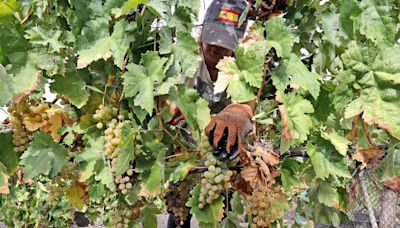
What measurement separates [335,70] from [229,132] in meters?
0.49

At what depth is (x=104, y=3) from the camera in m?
1.33

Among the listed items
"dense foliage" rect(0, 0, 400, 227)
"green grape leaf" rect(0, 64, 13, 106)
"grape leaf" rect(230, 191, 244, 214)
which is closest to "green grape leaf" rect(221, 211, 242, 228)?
"dense foliage" rect(0, 0, 400, 227)

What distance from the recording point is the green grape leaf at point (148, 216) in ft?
5.16

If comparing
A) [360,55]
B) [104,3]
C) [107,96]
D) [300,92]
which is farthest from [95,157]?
[360,55]

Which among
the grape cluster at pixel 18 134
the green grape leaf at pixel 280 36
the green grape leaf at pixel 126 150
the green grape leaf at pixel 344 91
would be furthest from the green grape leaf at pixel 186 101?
the grape cluster at pixel 18 134

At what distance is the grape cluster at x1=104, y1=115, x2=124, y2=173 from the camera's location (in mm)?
1326

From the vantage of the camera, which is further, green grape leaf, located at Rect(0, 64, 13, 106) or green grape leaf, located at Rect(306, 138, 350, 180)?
green grape leaf, located at Rect(306, 138, 350, 180)

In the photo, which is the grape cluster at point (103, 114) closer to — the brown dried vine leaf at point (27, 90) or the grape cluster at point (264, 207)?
the brown dried vine leaf at point (27, 90)

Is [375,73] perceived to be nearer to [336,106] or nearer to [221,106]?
[336,106]

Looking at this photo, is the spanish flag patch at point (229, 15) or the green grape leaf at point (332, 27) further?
the spanish flag patch at point (229, 15)

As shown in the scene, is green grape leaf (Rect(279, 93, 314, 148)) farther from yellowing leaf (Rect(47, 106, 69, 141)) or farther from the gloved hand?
yellowing leaf (Rect(47, 106, 69, 141))

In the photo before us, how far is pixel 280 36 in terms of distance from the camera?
1280mm

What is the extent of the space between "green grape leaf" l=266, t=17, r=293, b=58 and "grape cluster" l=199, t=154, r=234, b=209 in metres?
0.29

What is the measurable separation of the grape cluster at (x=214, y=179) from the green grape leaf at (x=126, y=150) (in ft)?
0.57
